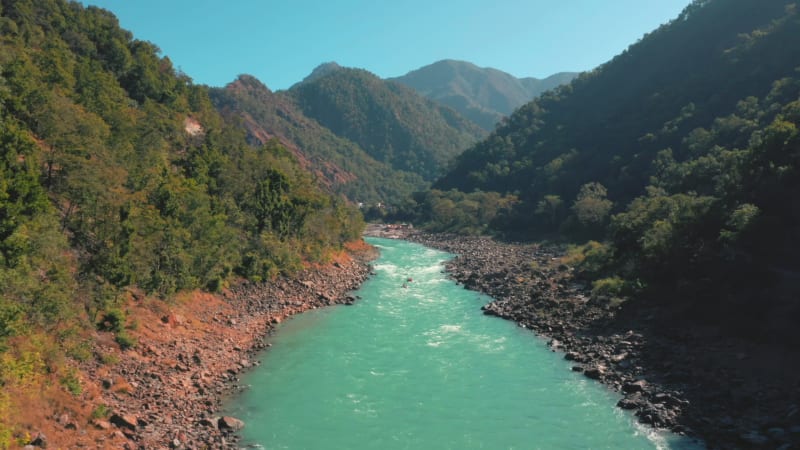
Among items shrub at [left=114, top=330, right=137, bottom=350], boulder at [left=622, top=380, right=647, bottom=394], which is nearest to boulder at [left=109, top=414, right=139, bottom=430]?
shrub at [left=114, top=330, right=137, bottom=350]

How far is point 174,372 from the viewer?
70.2 ft

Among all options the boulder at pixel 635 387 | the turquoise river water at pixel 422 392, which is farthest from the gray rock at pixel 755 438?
the boulder at pixel 635 387

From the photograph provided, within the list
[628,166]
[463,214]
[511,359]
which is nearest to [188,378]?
[511,359]

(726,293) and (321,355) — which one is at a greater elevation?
(726,293)

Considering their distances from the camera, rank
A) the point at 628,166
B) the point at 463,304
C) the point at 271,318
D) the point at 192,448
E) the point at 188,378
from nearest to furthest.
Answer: the point at 192,448, the point at 188,378, the point at 271,318, the point at 463,304, the point at 628,166

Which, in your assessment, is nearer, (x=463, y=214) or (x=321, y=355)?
(x=321, y=355)

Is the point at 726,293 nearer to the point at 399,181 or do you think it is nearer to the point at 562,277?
the point at 562,277

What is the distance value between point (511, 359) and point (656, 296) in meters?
11.5

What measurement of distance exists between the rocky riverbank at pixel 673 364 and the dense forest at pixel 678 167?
2044 mm

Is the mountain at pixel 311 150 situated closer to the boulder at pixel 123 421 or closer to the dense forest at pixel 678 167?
the dense forest at pixel 678 167

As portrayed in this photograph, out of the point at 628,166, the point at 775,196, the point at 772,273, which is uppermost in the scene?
the point at 628,166

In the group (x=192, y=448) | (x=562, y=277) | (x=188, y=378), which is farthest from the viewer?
(x=562, y=277)

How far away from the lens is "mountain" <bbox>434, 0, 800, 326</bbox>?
2539 cm

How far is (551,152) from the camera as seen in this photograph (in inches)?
4198
